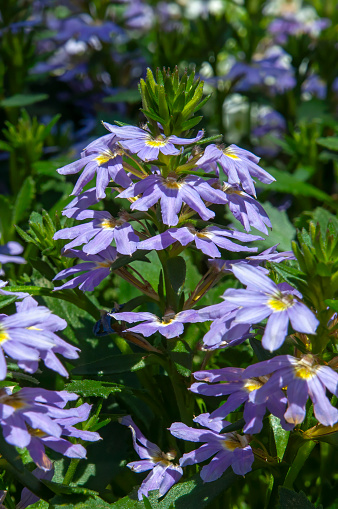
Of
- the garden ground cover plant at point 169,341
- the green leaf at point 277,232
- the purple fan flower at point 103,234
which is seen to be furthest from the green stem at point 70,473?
the green leaf at point 277,232

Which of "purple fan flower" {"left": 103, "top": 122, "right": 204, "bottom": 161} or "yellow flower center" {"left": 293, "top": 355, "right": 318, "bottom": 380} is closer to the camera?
"yellow flower center" {"left": 293, "top": 355, "right": 318, "bottom": 380}

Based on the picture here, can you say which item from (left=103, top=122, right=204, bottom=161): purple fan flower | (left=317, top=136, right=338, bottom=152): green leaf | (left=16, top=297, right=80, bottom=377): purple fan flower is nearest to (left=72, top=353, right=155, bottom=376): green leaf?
(left=16, top=297, right=80, bottom=377): purple fan flower

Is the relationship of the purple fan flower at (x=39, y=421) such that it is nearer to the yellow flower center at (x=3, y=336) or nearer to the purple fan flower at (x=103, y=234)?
the yellow flower center at (x=3, y=336)

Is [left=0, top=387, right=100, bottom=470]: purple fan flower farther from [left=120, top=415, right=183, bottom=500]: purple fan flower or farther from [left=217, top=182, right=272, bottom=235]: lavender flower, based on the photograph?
[left=217, top=182, right=272, bottom=235]: lavender flower

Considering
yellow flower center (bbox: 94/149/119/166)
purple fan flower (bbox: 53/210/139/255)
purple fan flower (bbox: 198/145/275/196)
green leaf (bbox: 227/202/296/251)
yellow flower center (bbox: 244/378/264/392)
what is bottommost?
green leaf (bbox: 227/202/296/251)

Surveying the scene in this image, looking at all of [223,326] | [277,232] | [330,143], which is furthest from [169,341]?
[330,143]

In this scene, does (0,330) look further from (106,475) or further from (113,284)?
(113,284)

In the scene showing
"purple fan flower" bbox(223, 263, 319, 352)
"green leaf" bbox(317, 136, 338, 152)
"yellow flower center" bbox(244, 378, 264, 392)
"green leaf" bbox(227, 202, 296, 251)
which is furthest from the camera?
"green leaf" bbox(317, 136, 338, 152)

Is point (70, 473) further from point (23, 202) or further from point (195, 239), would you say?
point (23, 202)
